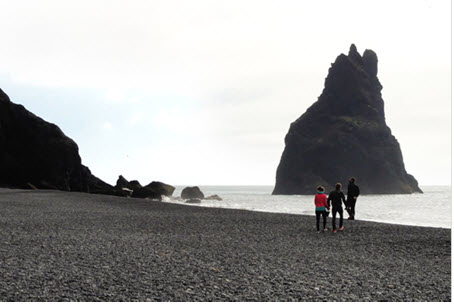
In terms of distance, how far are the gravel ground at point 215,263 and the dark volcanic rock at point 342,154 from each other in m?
152

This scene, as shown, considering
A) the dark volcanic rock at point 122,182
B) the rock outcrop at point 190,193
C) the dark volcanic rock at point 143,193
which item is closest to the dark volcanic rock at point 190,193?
the rock outcrop at point 190,193

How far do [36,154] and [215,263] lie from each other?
214 feet

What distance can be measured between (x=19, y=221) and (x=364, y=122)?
592 ft

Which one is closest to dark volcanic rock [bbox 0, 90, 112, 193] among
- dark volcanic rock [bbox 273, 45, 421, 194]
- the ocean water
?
the ocean water

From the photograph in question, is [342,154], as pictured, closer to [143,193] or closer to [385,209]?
[385,209]

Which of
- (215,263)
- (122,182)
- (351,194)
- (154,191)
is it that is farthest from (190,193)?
(215,263)

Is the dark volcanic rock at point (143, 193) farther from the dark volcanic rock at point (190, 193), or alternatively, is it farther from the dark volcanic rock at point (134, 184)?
the dark volcanic rock at point (190, 193)

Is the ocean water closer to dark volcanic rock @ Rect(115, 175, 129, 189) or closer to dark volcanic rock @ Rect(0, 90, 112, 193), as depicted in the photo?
dark volcanic rock @ Rect(115, 175, 129, 189)

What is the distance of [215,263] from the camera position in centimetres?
1173

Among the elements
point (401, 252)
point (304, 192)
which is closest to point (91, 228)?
point (401, 252)

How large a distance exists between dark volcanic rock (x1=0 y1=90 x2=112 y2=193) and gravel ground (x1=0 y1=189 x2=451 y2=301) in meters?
52.3

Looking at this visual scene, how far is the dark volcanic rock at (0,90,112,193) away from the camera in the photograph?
67.2 m

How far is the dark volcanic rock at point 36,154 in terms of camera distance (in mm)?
67250

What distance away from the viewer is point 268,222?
78.9 ft
